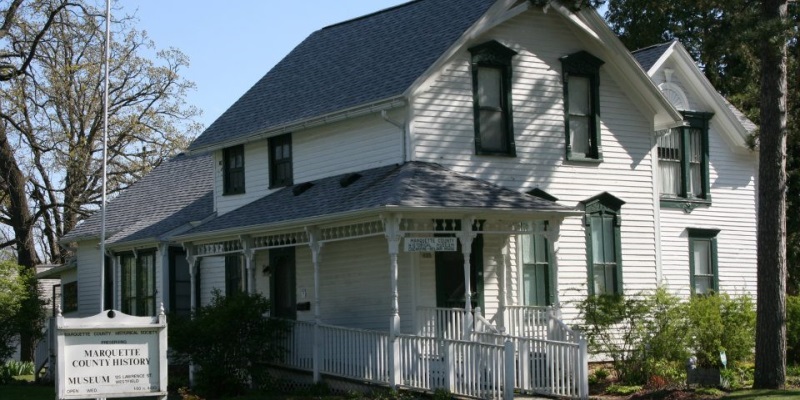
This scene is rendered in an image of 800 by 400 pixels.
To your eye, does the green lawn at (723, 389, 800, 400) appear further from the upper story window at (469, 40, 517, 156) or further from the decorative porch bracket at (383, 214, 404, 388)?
the upper story window at (469, 40, 517, 156)

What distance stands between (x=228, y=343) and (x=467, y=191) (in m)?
5.64

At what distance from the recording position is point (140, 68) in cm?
4931

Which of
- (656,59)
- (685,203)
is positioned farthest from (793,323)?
(656,59)

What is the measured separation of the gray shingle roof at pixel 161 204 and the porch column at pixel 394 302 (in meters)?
10.3

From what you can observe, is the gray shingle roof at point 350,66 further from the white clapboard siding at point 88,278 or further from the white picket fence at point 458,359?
the white clapboard siding at point 88,278

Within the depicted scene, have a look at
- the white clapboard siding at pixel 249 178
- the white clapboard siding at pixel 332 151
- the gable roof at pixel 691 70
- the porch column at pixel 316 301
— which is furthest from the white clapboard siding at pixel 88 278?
the gable roof at pixel 691 70

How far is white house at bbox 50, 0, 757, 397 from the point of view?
21281 mm

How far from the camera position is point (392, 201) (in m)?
20.4

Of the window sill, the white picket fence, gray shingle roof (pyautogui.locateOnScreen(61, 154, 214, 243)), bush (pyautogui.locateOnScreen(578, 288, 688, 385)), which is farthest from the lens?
gray shingle roof (pyautogui.locateOnScreen(61, 154, 214, 243))

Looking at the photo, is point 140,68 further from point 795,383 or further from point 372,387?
point 795,383

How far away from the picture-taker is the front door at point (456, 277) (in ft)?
74.8

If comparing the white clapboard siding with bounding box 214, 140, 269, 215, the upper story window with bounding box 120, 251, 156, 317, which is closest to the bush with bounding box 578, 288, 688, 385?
the white clapboard siding with bounding box 214, 140, 269, 215

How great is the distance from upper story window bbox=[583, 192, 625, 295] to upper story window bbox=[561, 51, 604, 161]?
101 cm

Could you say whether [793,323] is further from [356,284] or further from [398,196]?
[398,196]
